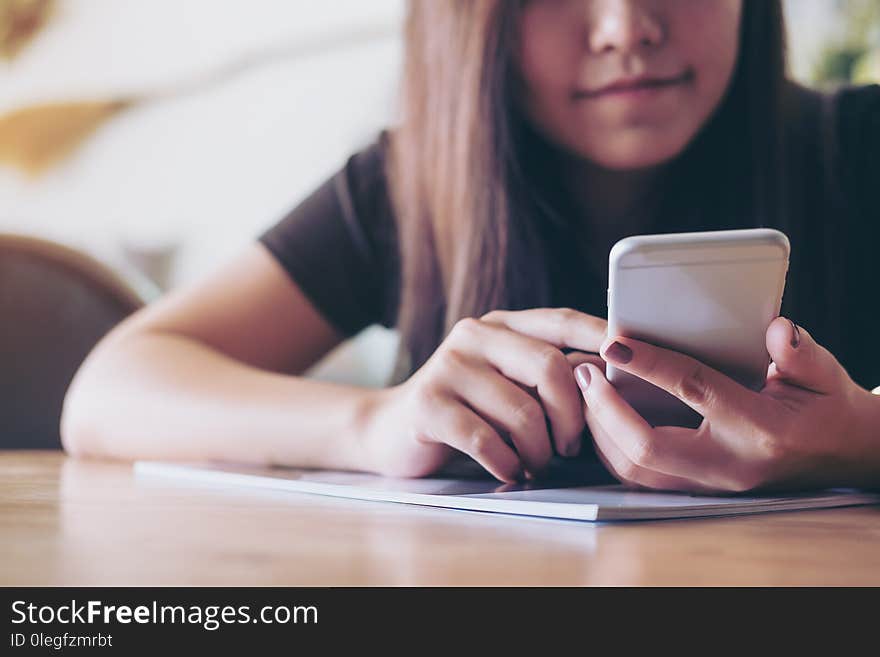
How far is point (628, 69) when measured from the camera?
85 cm

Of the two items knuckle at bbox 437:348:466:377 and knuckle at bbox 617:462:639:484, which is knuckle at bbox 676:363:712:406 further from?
knuckle at bbox 437:348:466:377

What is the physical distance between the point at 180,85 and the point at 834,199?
4.31 ft

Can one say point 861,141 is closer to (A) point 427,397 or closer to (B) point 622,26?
(B) point 622,26

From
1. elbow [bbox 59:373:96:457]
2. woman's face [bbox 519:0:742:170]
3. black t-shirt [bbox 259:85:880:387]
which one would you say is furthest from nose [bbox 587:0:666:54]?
elbow [bbox 59:373:96:457]

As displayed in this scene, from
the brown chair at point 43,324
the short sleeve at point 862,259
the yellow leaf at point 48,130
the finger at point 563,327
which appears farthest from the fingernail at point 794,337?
the yellow leaf at point 48,130

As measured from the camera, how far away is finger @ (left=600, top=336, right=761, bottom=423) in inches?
18.3

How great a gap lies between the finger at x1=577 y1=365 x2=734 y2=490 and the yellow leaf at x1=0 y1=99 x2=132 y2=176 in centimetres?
161

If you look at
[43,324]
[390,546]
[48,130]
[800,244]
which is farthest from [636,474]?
[48,130]

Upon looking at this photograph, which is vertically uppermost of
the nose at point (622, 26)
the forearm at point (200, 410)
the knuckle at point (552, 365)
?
the nose at point (622, 26)

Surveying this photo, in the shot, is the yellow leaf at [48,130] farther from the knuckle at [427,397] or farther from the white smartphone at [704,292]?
the white smartphone at [704,292]

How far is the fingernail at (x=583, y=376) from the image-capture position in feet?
1.70

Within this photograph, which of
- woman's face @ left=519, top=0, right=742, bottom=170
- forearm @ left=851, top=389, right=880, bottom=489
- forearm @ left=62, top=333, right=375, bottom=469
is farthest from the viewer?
woman's face @ left=519, top=0, right=742, bottom=170

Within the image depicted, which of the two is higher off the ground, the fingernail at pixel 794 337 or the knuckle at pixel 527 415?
the knuckle at pixel 527 415

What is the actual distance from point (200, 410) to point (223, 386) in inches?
1.2
